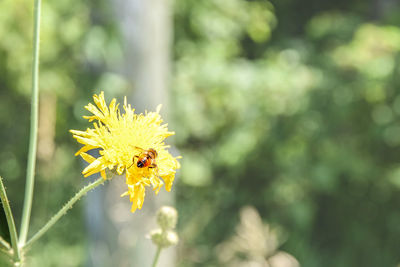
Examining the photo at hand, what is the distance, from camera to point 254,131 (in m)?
3.88

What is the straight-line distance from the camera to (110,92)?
2.55 m

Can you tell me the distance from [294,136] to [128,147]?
3142mm

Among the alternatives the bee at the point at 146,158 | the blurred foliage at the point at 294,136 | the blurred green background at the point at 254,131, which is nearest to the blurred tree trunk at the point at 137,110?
the blurred green background at the point at 254,131

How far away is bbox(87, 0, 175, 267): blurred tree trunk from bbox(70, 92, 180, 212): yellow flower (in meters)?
1.78

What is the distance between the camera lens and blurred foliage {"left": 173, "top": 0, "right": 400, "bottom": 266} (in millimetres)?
3697

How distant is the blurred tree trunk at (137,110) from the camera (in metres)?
2.64

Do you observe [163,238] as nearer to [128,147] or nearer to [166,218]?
[166,218]

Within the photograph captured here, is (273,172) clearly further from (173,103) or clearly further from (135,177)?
(135,177)

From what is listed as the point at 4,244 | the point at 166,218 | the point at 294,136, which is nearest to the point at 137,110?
the point at 294,136

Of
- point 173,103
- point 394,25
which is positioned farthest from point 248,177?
point 394,25

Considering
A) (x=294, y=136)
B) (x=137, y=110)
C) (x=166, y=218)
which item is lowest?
(x=166, y=218)

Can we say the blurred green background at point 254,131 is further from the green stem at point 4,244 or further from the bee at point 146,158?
the green stem at point 4,244

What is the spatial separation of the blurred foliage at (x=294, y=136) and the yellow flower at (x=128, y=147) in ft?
8.94

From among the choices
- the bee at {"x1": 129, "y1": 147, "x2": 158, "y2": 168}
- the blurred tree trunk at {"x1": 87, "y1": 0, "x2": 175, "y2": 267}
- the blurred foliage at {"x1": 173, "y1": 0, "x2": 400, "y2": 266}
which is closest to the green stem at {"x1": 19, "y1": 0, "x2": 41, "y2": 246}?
the bee at {"x1": 129, "y1": 147, "x2": 158, "y2": 168}
